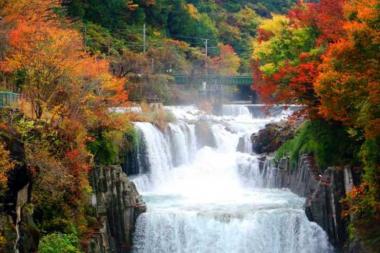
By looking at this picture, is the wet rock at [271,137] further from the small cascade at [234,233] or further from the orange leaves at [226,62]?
the orange leaves at [226,62]

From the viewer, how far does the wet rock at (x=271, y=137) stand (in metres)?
32.5

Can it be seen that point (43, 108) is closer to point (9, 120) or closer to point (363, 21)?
point (9, 120)

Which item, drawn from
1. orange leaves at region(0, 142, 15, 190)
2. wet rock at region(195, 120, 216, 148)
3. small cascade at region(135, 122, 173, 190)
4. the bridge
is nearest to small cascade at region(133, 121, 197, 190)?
small cascade at region(135, 122, 173, 190)

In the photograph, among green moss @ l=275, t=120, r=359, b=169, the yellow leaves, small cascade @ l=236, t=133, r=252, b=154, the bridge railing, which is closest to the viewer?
the bridge railing

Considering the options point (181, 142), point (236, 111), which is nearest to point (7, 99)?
point (181, 142)

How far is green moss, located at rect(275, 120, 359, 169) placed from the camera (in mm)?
24056

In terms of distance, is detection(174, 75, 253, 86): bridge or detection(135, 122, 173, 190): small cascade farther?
detection(174, 75, 253, 86): bridge

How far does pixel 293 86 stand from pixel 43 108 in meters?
9.96

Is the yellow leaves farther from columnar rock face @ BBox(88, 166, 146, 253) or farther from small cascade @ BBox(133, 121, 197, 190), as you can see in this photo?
columnar rock face @ BBox(88, 166, 146, 253)

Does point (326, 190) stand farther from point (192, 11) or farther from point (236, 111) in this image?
point (192, 11)

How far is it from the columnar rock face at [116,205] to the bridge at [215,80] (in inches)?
1078

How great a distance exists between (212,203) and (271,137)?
9083 mm

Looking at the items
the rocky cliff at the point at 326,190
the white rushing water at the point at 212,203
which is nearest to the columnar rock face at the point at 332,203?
the rocky cliff at the point at 326,190

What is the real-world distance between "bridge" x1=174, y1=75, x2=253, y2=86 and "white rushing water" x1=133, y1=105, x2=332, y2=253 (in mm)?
14243
